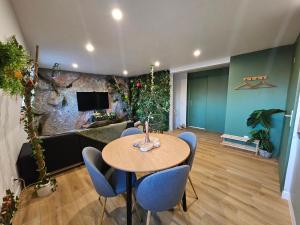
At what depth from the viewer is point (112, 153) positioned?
1.46 m

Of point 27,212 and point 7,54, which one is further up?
point 7,54

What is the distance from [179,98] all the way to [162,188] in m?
4.83

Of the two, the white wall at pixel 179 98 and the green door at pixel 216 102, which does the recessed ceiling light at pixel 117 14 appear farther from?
the green door at pixel 216 102

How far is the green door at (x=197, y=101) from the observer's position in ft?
17.0

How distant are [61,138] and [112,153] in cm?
Answer: 143

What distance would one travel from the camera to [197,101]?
5.39 metres

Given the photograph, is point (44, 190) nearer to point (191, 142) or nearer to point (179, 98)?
point (191, 142)

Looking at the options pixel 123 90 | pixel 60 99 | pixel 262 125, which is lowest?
pixel 262 125

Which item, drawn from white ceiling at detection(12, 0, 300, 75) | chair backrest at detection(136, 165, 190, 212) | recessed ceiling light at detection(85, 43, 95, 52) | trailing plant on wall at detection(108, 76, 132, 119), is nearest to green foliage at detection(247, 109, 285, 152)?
white ceiling at detection(12, 0, 300, 75)

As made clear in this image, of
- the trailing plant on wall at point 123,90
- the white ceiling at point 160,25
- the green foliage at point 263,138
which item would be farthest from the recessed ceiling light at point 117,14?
the trailing plant on wall at point 123,90

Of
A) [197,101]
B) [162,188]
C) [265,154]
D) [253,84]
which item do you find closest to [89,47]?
[162,188]

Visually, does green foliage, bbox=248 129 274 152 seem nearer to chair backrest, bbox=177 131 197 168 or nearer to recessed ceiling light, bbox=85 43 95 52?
chair backrest, bbox=177 131 197 168

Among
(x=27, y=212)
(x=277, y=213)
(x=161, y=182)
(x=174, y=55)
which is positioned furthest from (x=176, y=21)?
(x=27, y=212)

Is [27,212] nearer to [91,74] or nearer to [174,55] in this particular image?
[174,55]
